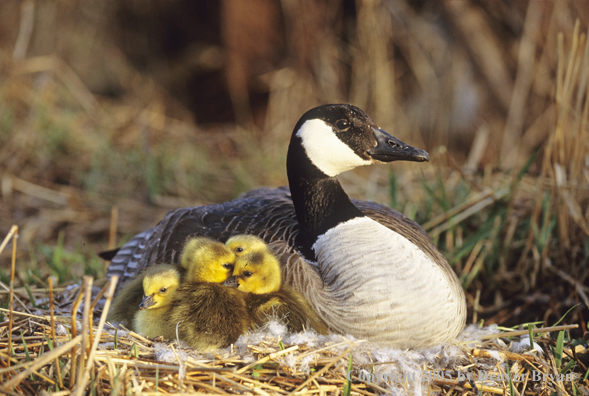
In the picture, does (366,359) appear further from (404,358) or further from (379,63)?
(379,63)

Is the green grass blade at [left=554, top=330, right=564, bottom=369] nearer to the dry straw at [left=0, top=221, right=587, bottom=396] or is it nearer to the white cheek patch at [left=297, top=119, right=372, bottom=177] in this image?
the dry straw at [left=0, top=221, right=587, bottom=396]

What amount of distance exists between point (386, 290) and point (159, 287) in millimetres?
1070

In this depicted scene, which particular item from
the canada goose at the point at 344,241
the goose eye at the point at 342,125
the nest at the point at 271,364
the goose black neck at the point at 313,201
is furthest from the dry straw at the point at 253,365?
the goose eye at the point at 342,125

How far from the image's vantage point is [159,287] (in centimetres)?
233

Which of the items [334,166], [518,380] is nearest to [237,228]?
[334,166]

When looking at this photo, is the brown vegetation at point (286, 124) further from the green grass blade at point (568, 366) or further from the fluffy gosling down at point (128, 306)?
the fluffy gosling down at point (128, 306)

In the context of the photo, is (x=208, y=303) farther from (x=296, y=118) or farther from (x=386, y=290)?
(x=296, y=118)

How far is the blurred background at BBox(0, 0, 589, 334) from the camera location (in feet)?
11.7

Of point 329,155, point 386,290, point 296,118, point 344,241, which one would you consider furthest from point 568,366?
point 296,118

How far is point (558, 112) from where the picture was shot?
3.31 meters

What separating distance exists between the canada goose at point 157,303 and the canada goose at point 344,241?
394mm

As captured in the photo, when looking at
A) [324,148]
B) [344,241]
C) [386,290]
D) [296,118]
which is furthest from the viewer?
[296,118]

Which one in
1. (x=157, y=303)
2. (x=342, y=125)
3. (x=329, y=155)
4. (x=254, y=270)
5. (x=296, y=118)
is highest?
(x=342, y=125)

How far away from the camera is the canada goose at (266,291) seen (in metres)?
2.31
